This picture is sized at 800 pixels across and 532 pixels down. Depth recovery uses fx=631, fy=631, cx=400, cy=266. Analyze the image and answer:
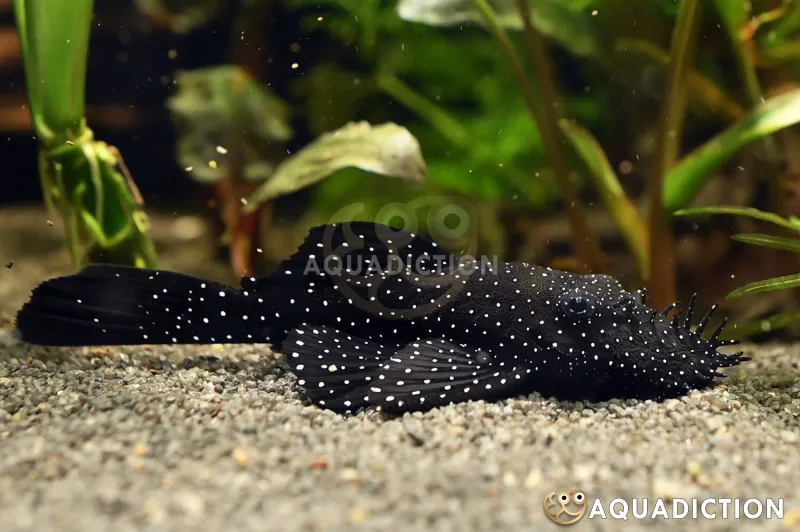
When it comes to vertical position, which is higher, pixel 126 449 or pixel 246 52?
pixel 246 52

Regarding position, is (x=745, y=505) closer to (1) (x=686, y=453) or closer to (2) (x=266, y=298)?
(1) (x=686, y=453)

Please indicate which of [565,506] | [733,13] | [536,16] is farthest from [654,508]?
[536,16]

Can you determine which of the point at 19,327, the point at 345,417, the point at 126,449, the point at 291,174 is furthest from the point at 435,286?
→ the point at 19,327

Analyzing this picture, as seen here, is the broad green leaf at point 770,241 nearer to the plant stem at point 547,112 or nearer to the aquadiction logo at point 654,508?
the plant stem at point 547,112

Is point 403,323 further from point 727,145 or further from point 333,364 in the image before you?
point 727,145

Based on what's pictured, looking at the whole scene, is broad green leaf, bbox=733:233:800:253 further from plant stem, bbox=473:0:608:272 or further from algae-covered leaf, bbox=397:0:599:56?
algae-covered leaf, bbox=397:0:599:56
